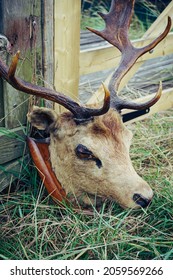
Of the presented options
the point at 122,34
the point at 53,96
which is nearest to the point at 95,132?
the point at 53,96

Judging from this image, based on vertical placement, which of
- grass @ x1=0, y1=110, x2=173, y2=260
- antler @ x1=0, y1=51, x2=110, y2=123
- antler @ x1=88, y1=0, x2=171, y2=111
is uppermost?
antler @ x1=88, y1=0, x2=171, y2=111

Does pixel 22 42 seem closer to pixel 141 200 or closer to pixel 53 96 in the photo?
pixel 53 96

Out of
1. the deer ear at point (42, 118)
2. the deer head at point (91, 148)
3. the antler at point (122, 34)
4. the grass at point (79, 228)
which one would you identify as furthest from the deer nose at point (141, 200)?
the antler at point (122, 34)

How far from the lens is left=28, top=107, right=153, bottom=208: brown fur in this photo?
3213mm

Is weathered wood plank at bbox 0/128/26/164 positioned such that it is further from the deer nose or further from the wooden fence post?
the deer nose

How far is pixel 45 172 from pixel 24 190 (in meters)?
0.29

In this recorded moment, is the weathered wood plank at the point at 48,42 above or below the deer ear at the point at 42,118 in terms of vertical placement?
above

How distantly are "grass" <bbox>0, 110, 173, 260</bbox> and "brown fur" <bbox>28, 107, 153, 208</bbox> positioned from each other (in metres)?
0.14

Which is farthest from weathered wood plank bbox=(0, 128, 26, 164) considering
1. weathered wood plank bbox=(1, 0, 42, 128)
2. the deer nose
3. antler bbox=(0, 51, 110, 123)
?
the deer nose

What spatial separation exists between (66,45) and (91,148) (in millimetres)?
926

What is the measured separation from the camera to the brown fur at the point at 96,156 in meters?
3.21

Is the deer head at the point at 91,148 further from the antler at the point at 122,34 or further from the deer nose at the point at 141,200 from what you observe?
the antler at the point at 122,34

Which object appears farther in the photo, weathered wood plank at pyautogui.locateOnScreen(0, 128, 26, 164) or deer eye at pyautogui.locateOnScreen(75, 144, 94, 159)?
weathered wood plank at pyautogui.locateOnScreen(0, 128, 26, 164)

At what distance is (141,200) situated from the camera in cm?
320
